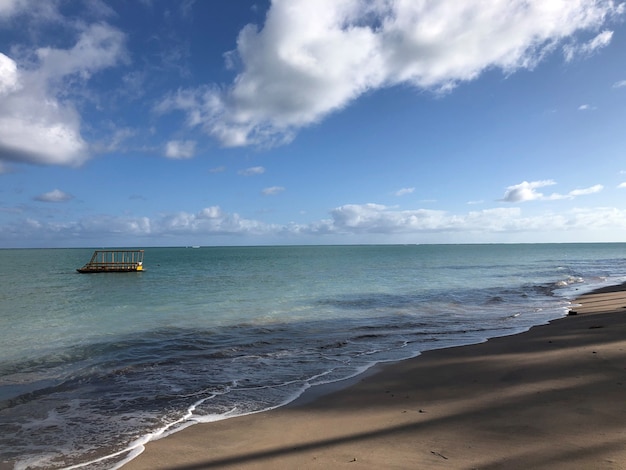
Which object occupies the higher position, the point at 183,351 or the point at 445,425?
the point at 445,425

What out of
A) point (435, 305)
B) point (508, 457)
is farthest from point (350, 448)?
point (435, 305)

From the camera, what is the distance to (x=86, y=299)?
88.0 ft

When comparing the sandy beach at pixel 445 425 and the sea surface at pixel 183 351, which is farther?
the sea surface at pixel 183 351

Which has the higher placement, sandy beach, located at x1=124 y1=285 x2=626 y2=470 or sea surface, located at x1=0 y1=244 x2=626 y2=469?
sandy beach, located at x1=124 y1=285 x2=626 y2=470

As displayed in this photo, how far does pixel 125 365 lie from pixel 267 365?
404 cm

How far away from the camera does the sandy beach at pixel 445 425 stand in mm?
4500

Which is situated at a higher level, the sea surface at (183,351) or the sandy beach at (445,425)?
the sandy beach at (445,425)

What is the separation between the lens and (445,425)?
5.51 m

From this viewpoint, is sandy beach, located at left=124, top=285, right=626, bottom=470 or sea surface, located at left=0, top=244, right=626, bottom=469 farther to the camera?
sea surface, located at left=0, top=244, right=626, bottom=469

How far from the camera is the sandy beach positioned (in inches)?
177

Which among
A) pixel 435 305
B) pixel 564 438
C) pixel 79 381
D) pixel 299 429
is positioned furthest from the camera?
pixel 435 305

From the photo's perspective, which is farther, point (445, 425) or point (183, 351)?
point (183, 351)

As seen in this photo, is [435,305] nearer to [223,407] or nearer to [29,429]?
[223,407]

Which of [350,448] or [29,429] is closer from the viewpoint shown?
[350,448]
